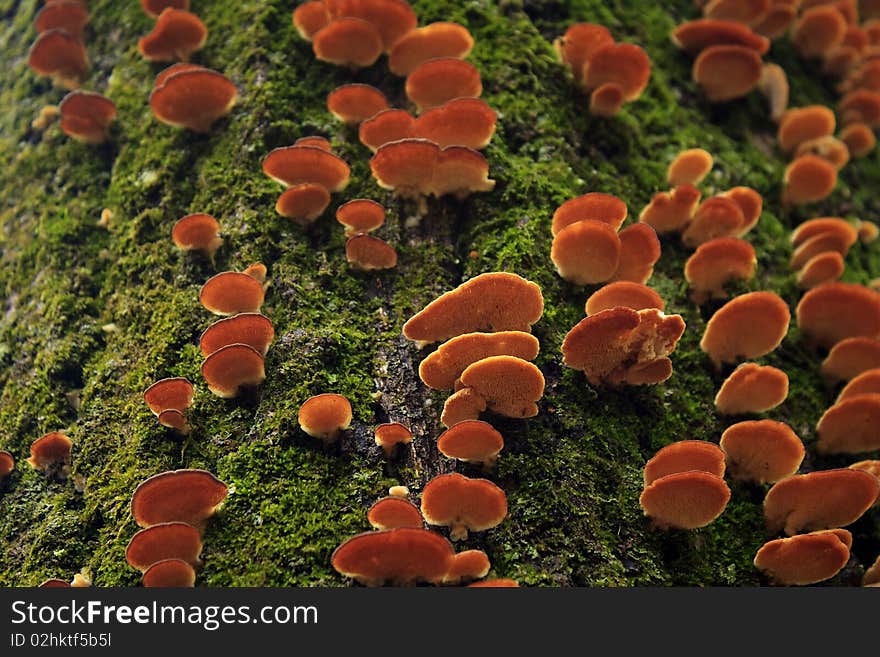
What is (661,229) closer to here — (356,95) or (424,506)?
(356,95)

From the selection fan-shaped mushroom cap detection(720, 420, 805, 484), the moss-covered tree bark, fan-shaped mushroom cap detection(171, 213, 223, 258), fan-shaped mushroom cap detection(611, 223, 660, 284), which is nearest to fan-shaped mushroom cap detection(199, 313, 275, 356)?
the moss-covered tree bark

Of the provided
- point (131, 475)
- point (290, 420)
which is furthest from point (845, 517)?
point (131, 475)

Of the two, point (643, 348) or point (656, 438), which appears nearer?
point (643, 348)

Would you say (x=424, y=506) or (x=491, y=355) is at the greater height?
(x=491, y=355)

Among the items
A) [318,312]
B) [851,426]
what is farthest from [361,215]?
[851,426]

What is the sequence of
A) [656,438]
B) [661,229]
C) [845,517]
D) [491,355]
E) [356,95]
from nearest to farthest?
[491,355]
[845,517]
[656,438]
[356,95]
[661,229]

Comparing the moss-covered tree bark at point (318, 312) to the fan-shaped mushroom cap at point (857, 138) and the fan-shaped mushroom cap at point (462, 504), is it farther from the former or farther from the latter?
the fan-shaped mushroom cap at point (857, 138)

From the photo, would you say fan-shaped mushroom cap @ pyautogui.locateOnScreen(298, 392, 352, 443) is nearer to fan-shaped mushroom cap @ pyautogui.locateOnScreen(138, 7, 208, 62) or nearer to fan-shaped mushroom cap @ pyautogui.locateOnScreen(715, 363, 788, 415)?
fan-shaped mushroom cap @ pyautogui.locateOnScreen(715, 363, 788, 415)
